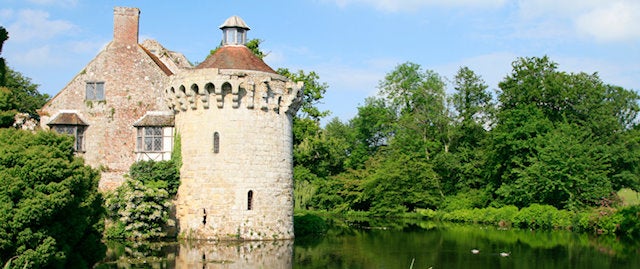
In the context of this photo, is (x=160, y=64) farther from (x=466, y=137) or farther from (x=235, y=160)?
(x=466, y=137)

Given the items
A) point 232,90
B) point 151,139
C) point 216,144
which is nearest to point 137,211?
point 216,144

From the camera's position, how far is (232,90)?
1037 inches

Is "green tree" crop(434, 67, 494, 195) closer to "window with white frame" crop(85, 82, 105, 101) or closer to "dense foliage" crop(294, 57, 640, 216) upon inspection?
"dense foliage" crop(294, 57, 640, 216)

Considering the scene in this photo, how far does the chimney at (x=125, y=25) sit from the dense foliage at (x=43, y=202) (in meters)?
14.7

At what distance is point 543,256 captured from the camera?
76.9ft

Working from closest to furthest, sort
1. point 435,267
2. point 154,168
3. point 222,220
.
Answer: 1. point 435,267
2. point 222,220
3. point 154,168

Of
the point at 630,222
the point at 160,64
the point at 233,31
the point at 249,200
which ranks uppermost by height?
the point at 233,31

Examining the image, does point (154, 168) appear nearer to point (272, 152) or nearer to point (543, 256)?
point (272, 152)

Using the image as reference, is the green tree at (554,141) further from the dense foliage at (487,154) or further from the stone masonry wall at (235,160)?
the stone masonry wall at (235,160)

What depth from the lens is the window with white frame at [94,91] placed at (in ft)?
102

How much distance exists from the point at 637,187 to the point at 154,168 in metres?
31.8

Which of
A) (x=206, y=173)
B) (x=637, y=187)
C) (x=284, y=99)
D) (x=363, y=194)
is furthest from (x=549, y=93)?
(x=206, y=173)

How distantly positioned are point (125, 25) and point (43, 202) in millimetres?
17715

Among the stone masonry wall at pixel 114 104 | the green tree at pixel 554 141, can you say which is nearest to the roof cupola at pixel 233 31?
the stone masonry wall at pixel 114 104
